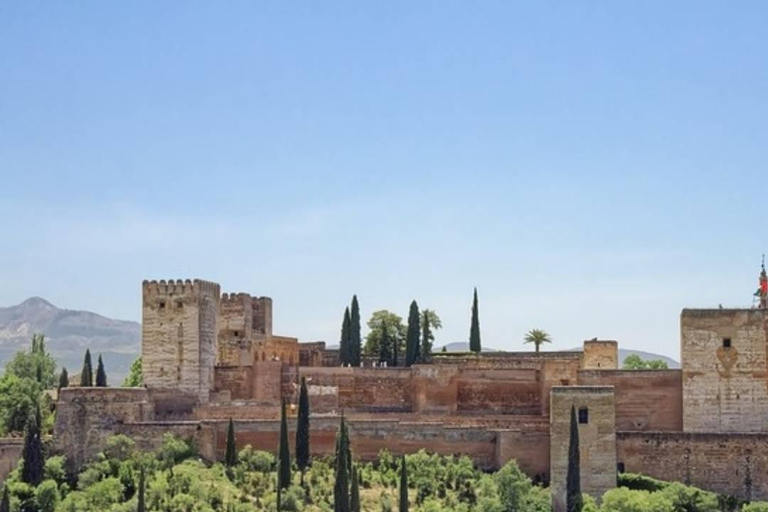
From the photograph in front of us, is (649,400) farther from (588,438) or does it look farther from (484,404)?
(484,404)

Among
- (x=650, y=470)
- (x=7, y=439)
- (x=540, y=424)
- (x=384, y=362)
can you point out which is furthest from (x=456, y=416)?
(x=7, y=439)

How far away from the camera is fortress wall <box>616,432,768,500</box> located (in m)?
36.5

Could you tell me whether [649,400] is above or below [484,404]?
above

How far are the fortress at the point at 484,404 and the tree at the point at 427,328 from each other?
19.6 feet

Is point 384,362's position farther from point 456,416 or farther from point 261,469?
point 261,469

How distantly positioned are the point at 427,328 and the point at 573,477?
1776cm

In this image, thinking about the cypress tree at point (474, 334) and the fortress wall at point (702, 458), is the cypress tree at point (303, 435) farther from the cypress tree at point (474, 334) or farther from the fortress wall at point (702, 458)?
the cypress tree at point (474, 334)

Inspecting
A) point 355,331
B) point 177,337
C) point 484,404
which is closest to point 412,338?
point 355,331

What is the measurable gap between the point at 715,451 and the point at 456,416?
7962 mm

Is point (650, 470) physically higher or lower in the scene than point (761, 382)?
lower

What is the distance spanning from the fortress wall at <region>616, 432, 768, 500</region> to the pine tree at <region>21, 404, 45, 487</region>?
1530 centimetres

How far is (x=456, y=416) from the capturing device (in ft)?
135

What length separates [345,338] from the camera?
49.7 metres

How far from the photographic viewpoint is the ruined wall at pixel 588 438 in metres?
35.6
